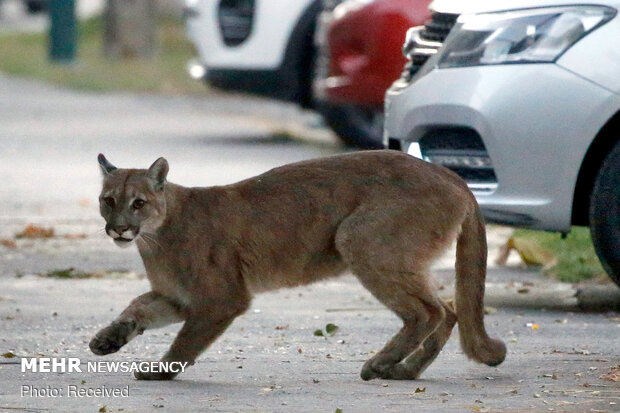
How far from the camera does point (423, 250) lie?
5.78 m

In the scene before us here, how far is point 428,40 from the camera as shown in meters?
8.12

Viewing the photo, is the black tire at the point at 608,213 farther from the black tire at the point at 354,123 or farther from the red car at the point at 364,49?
the black tire at the point at 354,123

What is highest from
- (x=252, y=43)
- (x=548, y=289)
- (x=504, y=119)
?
(x=504, y=119)

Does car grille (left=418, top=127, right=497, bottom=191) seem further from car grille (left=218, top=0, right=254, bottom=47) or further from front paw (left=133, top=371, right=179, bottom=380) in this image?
→ car grille (left=218, top=0, right=254, bottom=47)

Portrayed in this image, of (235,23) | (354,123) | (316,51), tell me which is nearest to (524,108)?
(354,123)

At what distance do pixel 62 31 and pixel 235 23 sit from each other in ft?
41.5

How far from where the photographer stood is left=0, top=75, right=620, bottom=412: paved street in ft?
17.5

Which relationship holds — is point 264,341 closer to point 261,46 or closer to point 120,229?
point 120,229

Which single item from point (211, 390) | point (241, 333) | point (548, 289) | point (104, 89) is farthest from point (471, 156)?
point (104, 89)

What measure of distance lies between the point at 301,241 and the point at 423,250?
0.52m

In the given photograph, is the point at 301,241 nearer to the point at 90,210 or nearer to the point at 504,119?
the point at 504,119

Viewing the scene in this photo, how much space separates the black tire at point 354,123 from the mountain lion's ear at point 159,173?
744cm

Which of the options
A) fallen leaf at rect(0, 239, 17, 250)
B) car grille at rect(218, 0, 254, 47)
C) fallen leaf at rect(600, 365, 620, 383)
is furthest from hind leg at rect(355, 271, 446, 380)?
car grille at rect(218, 0, 254, 47)

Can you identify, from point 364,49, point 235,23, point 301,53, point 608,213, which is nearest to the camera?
point 608,213
